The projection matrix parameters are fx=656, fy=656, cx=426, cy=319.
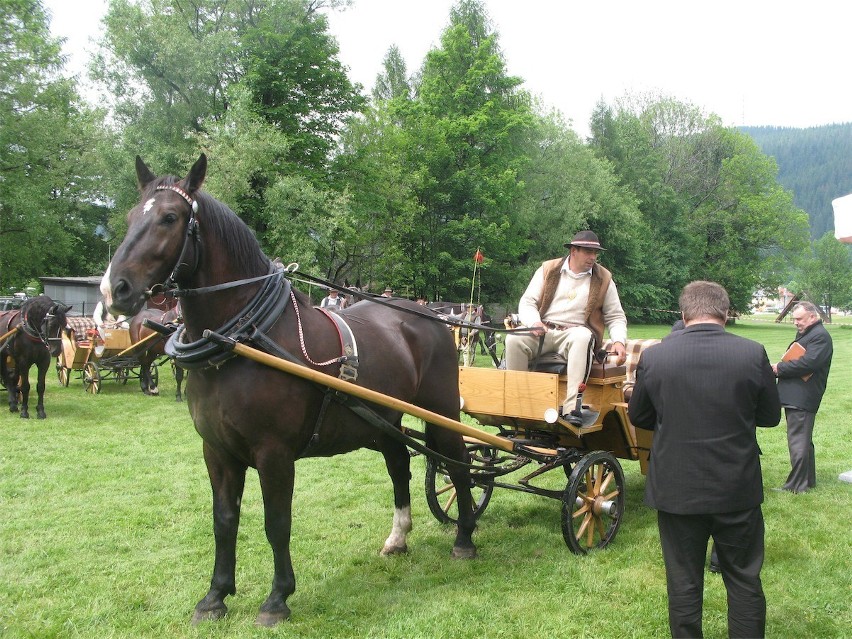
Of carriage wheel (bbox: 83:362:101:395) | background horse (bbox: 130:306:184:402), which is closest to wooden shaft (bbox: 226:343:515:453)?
background horse (bbox: 130:306:184:402)

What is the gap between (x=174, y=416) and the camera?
1106cm

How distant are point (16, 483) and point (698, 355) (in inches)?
270

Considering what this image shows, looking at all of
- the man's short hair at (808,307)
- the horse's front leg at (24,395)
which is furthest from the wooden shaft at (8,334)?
the man's short hair at (808,307)

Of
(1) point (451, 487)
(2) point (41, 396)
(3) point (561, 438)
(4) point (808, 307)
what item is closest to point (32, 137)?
(2) point (41, 396)

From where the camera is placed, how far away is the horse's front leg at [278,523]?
3738 mm

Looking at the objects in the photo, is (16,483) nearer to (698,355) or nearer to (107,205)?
(698,355)

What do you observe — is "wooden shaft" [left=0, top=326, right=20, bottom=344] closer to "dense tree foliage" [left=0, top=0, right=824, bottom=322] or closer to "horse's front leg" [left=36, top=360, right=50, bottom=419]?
"horse's front leg" [left=36, top=360, right=50, bottom=419]

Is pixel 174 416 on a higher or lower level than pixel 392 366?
lower

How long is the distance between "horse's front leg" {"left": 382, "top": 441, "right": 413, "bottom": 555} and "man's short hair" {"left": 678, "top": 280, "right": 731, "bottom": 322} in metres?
2.65

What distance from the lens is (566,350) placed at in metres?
5.23

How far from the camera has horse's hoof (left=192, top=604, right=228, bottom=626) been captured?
3895mm

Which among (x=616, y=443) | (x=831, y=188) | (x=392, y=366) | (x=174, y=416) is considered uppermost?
(x=831, y=188)

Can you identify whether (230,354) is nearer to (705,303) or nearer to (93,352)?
(705,303)

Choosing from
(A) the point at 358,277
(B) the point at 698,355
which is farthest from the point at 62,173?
(B) the point at 698,355
